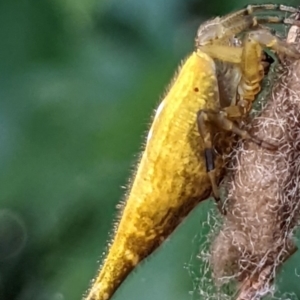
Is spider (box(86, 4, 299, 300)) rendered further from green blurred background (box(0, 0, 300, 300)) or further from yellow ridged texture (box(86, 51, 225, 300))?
green blurred background (box(0, 0, 300, 300))

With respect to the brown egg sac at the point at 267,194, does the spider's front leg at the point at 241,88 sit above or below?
above

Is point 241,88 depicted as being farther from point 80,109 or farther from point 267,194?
point 80,109

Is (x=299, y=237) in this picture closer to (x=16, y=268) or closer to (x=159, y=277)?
(x=159, y=277)

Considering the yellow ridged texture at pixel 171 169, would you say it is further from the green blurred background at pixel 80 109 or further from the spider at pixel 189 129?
the green blurred background at pixel 80 109

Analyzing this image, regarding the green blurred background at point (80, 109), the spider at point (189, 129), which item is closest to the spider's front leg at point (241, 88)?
the spider at point (189, 129)

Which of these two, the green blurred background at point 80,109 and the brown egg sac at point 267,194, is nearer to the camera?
the brown egg sac at point 267,194
